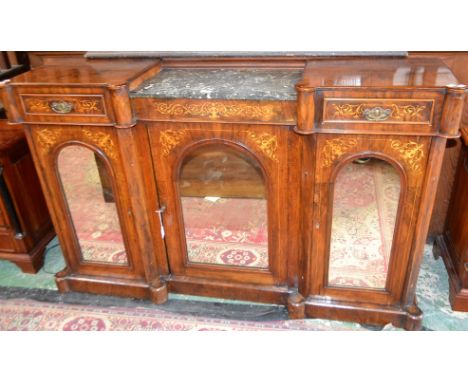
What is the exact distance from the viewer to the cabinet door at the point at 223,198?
1529mm

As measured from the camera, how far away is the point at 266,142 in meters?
1.50

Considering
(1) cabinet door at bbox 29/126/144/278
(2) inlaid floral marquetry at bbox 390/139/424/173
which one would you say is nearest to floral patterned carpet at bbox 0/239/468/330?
(1) cabinet door at bbox 29/126/144/278

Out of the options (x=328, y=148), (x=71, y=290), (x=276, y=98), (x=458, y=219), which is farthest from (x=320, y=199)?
(x=71, y=290)

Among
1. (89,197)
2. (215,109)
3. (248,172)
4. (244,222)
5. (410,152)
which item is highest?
(215,109)

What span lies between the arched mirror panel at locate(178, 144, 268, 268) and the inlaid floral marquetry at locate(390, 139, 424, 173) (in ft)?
1.55

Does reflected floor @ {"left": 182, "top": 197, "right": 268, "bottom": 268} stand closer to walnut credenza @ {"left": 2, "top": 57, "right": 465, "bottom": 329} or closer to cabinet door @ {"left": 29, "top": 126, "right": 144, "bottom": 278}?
walnut credenza @ {"left": 2, "top": 57, "right": 465, "bottom": 329}

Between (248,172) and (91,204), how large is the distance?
2.22 ft

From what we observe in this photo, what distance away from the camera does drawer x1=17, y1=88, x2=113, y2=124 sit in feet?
4.85

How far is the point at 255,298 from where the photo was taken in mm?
1840

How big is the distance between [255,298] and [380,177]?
0.73 metres

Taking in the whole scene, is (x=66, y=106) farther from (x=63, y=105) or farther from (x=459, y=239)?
(x=459, y=239)

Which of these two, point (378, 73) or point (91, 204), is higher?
point (378, 73)

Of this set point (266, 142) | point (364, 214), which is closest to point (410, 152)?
point (364, 214)

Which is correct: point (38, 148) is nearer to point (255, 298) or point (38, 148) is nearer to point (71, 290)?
point (71, 290)
